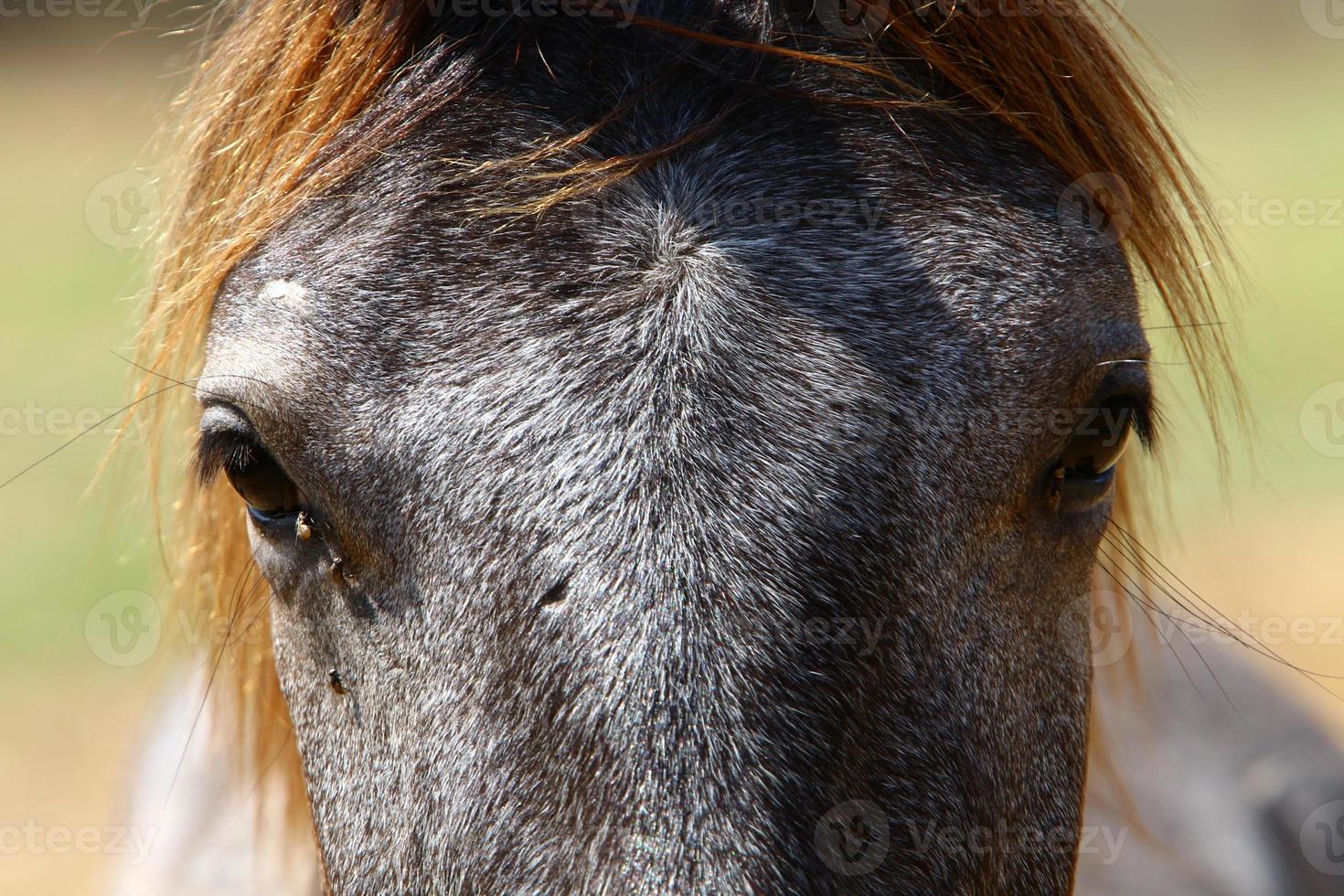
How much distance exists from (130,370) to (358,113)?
1.15 meters

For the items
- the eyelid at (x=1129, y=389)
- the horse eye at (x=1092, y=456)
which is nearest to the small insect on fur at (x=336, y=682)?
the horse eye at (x=1092, y=456)

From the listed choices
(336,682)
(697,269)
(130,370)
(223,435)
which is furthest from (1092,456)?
(130,370)

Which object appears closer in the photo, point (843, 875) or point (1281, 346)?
point (843, 875)

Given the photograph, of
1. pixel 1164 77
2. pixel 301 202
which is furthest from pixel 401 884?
pixel 1164 77

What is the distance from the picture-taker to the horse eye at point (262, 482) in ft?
5.64

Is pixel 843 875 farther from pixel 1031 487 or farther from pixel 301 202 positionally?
pixel 301 202

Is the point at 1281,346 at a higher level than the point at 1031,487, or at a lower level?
higher

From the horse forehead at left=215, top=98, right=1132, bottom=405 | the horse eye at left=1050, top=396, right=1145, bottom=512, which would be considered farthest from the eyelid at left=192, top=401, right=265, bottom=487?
the horse eye at left=1050, top=396, right=1145, bottom=512

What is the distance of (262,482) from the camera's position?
1730 millimetres

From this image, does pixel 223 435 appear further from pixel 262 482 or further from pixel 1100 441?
pixel 1100 441

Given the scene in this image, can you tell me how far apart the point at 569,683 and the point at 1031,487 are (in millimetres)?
705

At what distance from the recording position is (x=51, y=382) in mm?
10727

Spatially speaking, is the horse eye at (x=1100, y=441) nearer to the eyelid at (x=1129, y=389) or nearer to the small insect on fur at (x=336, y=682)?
the eyelid at (x=1129, y=389)

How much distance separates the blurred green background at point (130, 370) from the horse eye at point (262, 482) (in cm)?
84
